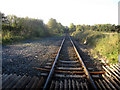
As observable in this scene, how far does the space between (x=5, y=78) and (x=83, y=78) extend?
→ 2.40 metres

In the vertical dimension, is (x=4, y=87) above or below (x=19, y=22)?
below

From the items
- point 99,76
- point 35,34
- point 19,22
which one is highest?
point 19,22

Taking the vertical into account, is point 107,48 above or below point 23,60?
above

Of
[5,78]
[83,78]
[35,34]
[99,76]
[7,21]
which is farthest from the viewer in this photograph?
[35,34]

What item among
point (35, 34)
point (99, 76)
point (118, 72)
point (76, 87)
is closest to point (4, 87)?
point (76, 87)

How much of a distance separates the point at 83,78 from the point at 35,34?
52.4 ft

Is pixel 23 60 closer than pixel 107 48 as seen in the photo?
Yes

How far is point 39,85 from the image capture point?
7.26 feet

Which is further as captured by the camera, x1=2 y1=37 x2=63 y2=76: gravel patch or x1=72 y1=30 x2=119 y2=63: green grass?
x1=72 y1=30 x2=119 y2=63: green grass

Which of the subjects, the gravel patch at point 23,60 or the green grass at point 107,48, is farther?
the green grass at point 107,48

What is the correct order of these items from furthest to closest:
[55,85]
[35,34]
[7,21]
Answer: [35,34]
[7,21]
[55,85]

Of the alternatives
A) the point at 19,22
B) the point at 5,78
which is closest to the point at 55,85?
the point at 5,78

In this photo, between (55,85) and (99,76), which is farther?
(99,76)

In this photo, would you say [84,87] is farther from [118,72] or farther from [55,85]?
[118,72]
